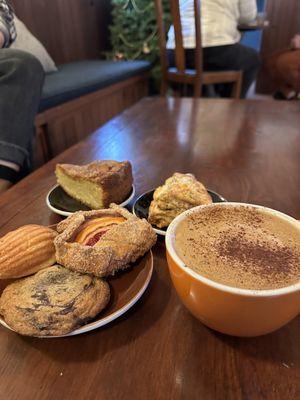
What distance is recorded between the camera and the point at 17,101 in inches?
45.0

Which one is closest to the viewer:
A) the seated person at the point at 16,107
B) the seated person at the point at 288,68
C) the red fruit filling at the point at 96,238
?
the red fruit filling at the point at 96,238

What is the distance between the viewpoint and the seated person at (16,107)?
3.46 ft

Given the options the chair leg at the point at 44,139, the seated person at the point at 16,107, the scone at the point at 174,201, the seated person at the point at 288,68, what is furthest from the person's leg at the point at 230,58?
the scone at the point at 174,201

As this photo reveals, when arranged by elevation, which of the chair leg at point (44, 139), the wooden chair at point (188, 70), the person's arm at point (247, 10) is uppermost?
the person's arm at point (247, 10)

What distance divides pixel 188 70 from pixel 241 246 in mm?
2500

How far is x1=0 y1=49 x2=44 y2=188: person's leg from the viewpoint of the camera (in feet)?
3.48

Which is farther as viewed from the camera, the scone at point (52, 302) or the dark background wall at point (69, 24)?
the dark background wall at point (69, 24)

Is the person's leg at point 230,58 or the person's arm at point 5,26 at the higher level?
the person's arm at point 5,26

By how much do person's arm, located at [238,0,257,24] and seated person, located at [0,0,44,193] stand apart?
1994mm

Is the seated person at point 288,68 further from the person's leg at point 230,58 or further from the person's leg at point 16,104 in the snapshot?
the person's leg at point 16,104

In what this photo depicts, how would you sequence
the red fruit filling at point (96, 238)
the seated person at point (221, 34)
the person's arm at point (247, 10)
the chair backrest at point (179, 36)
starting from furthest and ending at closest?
the person's arm at point (247, 10), the seated person at point (221, 34), the chair backrest at point (179, 36), the red fruit filling at point (96, 238)

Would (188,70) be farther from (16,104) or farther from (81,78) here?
(16,104)

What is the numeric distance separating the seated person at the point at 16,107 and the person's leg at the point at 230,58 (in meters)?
1.69

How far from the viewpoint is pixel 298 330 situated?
38 centimetres
